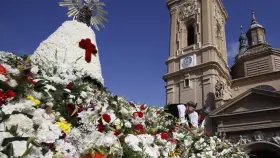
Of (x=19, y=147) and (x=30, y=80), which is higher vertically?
(x=30, y=80)

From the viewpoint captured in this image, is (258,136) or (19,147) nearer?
(19,147)

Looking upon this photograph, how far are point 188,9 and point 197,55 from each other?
5929mm

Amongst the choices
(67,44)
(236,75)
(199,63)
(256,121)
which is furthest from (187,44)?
(67,44)

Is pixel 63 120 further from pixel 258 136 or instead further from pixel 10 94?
pixel 258 136

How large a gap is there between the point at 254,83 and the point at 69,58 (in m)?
23.3

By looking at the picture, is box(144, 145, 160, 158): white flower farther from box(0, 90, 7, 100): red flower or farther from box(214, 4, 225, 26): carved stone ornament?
box(214, 4, 225, 26): carved stone ornament

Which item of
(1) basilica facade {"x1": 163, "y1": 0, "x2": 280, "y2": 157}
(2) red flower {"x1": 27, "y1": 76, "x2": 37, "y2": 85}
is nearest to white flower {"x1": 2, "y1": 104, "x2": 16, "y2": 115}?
(2) red flower {"x1": 27, "y1": 76, "x2": 37, "y2": 85}

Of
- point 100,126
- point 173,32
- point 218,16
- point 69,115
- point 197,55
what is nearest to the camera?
point 69,115

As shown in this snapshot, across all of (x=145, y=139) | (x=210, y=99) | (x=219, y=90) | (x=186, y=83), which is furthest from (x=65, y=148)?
(x=186, y=83)

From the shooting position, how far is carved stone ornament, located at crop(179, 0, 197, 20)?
26050 mm

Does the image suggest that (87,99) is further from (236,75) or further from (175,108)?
(236,75)

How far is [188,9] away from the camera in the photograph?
2648cm

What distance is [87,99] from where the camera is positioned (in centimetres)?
281

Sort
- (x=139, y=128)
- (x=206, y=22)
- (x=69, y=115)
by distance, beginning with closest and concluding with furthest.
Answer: (x=69, y=115) → (x=139, y=128) → (x=206, y=22)
